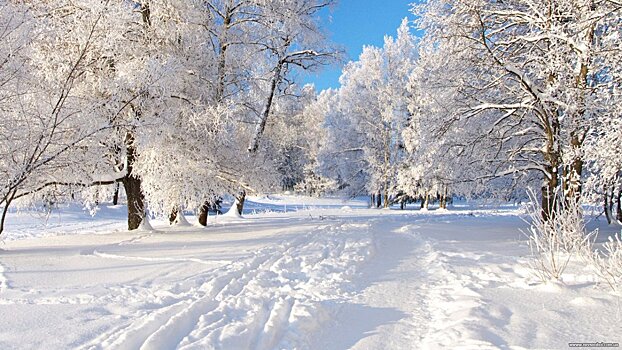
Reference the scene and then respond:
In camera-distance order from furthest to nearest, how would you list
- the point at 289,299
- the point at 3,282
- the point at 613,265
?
the point at 3,282 < the point at 289,299 < the point at 613,265

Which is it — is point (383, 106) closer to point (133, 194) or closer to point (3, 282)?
point (133, 194)

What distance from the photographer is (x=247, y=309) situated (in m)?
4.55

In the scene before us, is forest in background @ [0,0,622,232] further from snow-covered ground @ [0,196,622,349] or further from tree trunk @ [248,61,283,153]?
snow-covered ground @ [0,196,622,349]

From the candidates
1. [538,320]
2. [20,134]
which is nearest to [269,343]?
[538,320]

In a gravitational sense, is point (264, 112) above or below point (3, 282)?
above

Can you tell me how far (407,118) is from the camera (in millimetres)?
29281

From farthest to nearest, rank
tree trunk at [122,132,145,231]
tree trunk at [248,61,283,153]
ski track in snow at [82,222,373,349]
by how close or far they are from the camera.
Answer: tree trunk at [248,61,283,153] < tree trunk at [122,132,145,231] < ski track in snow at [82,222,373,349]

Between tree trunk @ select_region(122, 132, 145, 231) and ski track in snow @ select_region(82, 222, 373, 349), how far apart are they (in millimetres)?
4065

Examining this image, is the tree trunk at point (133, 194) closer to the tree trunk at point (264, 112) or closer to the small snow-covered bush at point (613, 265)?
the tree trunk at point (264, 112)

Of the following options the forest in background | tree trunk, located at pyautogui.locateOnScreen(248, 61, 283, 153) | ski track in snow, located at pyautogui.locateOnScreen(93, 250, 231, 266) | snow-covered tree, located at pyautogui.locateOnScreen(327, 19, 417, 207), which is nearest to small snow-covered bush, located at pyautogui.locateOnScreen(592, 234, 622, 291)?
the forest in background

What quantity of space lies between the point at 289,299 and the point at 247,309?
585mm

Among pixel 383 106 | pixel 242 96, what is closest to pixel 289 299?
pixel 242 96

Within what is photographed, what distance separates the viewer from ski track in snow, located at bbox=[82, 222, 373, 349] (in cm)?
363

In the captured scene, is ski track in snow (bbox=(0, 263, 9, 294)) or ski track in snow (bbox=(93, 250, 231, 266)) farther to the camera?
ski track in snow (bbox=(93, 250, 231, 266))
